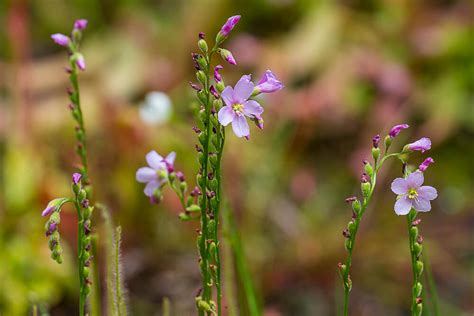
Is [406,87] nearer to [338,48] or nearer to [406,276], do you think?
[338,48]

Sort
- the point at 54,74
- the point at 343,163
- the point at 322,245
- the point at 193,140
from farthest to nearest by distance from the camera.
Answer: the point at 54,74, the point at 343,163, the point at 193,140, the point at 322,245

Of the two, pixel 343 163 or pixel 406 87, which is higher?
pixel 406 87

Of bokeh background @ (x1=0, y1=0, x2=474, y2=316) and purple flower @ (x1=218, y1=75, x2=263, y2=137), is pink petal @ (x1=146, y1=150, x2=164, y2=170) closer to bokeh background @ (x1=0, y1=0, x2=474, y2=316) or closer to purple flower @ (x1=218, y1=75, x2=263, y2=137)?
purple flower @ (x1=218, y1=75, x2=263, y2=137)

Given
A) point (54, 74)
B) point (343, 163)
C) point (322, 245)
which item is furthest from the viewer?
point (54, 74)

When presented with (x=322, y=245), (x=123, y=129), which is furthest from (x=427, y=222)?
→ (x=123, y=129)

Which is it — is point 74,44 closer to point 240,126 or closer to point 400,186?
point 240,126

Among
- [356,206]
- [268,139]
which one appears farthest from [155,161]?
[268,139]

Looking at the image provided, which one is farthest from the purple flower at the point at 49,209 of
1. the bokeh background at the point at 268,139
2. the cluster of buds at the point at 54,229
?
the bokeh background at the point at 268,139
